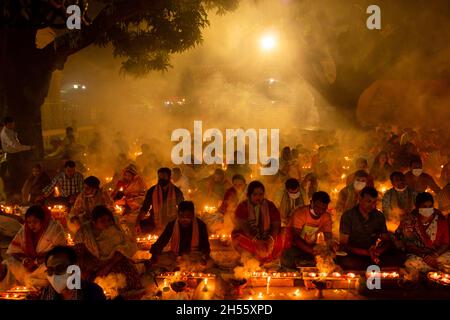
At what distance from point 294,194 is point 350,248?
4.48 feet

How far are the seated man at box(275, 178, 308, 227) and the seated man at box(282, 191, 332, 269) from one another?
92 cm

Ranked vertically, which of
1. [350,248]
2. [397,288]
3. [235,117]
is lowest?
[397,288]

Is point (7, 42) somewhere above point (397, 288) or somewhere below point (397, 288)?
above

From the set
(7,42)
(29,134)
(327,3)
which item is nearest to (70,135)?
(29,134)

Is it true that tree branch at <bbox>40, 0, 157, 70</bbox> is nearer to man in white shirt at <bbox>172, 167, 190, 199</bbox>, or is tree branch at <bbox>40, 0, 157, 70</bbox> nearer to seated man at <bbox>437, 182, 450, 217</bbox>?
man in white shirt at <bbox>172, 167, 190, 199</bbox>

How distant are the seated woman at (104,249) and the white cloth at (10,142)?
180 inches

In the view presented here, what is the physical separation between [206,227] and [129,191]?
2461 millimetres

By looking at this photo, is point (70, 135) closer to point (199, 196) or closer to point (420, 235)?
point (199, 196)

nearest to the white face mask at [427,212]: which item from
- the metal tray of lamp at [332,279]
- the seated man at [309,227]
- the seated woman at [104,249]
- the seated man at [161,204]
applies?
the seated man at [309,227]

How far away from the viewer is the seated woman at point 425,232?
17.0 ft

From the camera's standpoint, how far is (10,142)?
28.2 feet

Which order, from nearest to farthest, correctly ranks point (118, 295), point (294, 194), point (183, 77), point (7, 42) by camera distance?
point (118, 295)
point (294, 194)
point (7, 42)
point (183, 77)

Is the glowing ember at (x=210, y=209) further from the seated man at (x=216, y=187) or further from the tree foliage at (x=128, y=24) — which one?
the tree foliage at (x=128, y=24)

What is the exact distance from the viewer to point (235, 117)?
55.2ft
